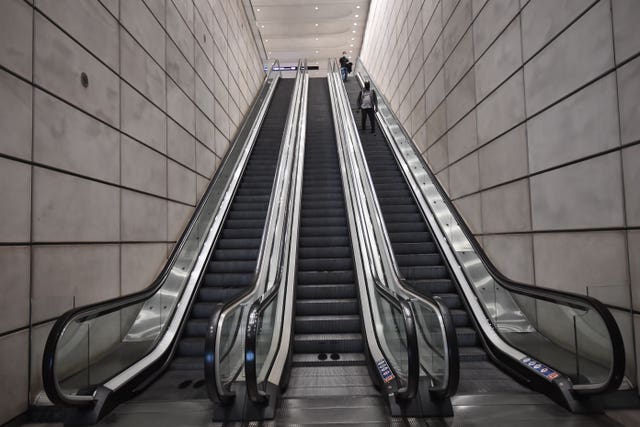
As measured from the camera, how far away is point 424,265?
15.3 feet

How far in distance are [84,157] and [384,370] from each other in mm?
3144

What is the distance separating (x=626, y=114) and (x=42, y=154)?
423cm

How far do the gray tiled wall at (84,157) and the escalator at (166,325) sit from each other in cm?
35

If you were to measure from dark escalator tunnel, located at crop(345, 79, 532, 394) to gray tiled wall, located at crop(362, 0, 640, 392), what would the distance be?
25.4 inches

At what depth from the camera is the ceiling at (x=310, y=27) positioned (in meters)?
14.6

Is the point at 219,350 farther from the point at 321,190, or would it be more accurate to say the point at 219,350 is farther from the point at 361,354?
the point at 321,190

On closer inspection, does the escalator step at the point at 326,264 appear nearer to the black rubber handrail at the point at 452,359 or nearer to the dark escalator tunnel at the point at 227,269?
the dark escalator tunnel at the point at 227,269

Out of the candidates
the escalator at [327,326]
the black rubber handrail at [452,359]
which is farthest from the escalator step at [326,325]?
the black rubber handrail at [452,359]

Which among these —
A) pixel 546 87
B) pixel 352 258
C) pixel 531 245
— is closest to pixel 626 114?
pixel 546 87

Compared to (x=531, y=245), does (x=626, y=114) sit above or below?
above

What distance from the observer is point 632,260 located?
2.40 metres

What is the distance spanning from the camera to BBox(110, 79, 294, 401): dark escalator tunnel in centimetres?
303

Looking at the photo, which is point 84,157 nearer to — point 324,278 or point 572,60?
point 324,278

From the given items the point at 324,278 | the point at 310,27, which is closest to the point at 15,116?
the point at 324,278
